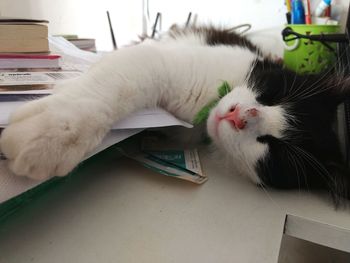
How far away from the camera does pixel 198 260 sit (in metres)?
0.43

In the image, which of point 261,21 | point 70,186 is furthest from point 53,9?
point 70,186

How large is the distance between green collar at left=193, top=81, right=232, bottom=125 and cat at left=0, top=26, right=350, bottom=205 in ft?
0.05

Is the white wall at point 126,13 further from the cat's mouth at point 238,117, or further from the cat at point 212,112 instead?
the cat's mouth at point 238,117

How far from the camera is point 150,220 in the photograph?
495 mm

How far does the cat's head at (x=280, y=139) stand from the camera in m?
0.67

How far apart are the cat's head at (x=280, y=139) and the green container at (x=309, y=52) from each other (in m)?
0.54

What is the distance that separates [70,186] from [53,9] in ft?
5.27

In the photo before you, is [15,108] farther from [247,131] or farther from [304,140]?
[304,140]

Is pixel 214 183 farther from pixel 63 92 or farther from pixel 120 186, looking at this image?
pixel 63 92

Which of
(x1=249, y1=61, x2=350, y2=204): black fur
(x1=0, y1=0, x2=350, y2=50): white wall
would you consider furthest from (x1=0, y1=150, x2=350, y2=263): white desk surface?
(x1=0, y1=0, x2=350, y2=50): white wall

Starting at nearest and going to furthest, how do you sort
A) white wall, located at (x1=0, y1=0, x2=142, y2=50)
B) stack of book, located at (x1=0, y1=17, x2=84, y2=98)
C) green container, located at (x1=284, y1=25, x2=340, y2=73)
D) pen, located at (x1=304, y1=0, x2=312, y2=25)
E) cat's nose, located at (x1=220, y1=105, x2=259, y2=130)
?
cat's nose, located at (x1=220, y1=105, x2=259, y2=130), stack of book, located at (x1=0, y1=17, x2=84, y2=98), green container, located at (x1=284, y1=25, x2=340, y2=73), pen, located at (x1=304, y1=0, x2=312, y2=25), white wall, located at (x1=0, y1=0, x2=142, y2=50)

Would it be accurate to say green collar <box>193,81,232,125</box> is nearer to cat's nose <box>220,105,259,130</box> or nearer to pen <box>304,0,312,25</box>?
cat's nose <box>220,105,259,130</box>

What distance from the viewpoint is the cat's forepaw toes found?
1.40 feet

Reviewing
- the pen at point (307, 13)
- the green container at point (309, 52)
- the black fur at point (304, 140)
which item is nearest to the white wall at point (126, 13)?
the pen at point (307, 13)
